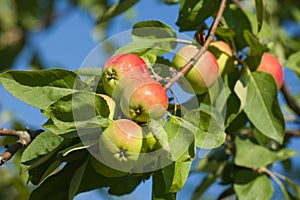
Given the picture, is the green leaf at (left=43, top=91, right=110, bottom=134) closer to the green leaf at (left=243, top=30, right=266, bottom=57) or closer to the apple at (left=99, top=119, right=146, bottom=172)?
the apple at (left=99, top=119, right=146, bottom=172)

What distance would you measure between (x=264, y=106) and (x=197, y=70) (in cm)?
28

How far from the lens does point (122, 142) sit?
118cm

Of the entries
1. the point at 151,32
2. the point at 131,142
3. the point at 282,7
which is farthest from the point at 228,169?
the point at 282,7

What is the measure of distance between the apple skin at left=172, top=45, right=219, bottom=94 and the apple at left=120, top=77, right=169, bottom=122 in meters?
0.27

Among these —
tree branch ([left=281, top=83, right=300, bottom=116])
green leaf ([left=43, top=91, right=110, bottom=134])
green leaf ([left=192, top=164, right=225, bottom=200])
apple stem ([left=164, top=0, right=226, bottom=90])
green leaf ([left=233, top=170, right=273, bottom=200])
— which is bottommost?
green leaf ([left=192, top=164, right=225, bottom=200])

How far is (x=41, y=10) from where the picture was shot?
4520mm

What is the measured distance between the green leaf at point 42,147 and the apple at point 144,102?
6.8 inches

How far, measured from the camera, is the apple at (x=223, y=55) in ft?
5.49

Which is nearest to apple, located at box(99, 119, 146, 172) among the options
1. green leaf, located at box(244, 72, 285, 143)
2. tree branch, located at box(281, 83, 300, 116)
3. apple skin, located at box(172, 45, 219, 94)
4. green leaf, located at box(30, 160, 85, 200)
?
green leaf, located at box(30, 160, 85, 200)

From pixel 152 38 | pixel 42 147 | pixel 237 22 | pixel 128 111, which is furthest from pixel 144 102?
pixel 237 22

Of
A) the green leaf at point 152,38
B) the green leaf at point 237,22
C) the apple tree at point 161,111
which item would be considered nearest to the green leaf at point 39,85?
the apple tree at point 161,111

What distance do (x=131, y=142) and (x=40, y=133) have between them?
0.88 ft

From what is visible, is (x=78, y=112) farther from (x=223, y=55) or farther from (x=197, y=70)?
(x=223, y=55)

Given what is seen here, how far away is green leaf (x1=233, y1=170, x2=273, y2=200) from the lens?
1.81 m
